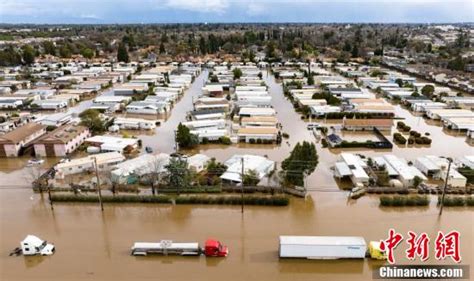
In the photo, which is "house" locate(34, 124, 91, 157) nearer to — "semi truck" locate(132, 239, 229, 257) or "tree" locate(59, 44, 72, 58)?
"semi truck" locate(132, 239, 229, 257)

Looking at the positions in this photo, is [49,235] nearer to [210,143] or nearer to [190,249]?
[190,249]

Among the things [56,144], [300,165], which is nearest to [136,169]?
[56,144]

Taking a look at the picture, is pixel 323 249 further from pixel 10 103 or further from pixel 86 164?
pixel 10 103

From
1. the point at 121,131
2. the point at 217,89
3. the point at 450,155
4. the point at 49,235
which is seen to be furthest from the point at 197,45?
the point at 49,235

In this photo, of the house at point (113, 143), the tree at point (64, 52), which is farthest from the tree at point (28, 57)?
the house at point (113, 143)

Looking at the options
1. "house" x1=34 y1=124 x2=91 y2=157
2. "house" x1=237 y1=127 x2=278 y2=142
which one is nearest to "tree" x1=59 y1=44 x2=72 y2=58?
"house" x1=34 y1=124 x2=91 y2=157

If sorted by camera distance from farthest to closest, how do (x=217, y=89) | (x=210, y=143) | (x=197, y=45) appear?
(x=197, y=45) → (x=217, y=89) → (x=210, y=143)
